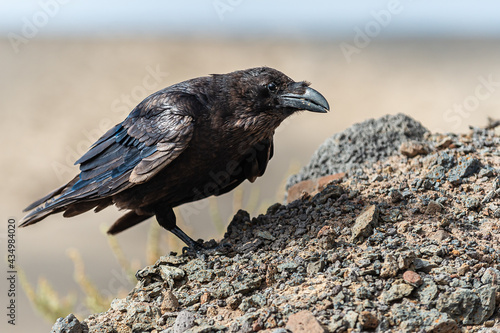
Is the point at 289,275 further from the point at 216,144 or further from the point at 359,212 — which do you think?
the point at 216,144

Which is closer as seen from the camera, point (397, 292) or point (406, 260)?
point (397, 292)

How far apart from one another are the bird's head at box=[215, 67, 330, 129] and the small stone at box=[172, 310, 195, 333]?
71.3 inches

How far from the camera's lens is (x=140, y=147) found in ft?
17.0

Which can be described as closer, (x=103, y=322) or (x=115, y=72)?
(x=103, y=322)

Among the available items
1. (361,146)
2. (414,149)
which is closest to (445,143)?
(414,149)

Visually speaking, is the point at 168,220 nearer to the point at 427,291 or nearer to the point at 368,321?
the point at 368,321

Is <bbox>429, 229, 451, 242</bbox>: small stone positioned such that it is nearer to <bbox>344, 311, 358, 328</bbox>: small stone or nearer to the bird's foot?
<bbox>344, 311, 358, 328</bbox>: small stone

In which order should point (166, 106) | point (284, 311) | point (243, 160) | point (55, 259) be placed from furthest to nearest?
point (55, 259)
point (243, 160)
point (166, 106)
point (284, 311)

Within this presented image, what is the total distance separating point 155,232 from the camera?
24.6 feet

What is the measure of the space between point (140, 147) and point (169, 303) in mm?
1557

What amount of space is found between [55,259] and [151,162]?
27.5 ft

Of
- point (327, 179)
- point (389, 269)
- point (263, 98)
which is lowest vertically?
point (389, 269)

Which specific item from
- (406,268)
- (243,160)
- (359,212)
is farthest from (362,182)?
(406,268)

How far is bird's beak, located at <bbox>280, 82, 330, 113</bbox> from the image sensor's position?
16.0 feet
